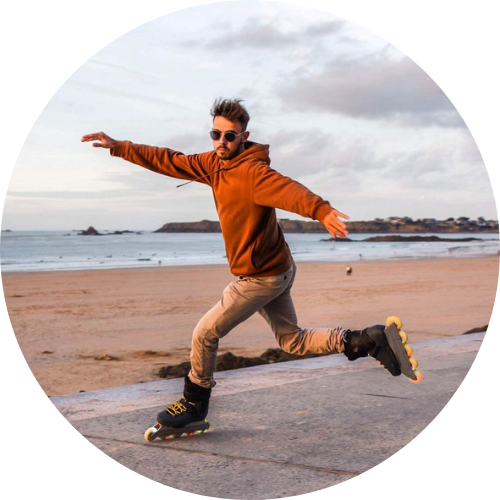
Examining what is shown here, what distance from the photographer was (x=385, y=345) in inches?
155

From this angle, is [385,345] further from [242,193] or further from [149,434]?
[149,434]

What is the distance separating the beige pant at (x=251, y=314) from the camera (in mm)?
3789

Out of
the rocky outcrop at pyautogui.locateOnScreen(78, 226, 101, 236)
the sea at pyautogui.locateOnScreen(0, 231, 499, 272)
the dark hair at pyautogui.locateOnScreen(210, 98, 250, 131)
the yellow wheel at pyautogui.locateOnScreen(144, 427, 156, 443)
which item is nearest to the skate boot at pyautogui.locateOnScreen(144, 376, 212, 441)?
the yellow wheel at pyautogui.locateOnScreen(144, 427, 156, 443)

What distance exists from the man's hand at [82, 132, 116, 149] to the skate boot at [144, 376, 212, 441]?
138 cm

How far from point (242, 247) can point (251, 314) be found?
376 millimetres

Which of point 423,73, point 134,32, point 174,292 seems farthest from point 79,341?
point 423,73

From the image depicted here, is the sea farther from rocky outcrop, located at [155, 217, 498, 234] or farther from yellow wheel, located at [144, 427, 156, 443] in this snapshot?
yellow wheel, located at [144, 427, 156, 443]

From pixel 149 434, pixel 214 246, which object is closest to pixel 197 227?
pixel 214 246

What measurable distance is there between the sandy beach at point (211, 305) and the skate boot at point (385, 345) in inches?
14.8

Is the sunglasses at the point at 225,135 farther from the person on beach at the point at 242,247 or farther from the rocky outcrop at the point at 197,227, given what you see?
the rocky outcrop at the point at 197,227

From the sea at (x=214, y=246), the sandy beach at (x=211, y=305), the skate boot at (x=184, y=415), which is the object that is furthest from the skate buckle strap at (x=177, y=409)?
the sea at (x=214, y=246)

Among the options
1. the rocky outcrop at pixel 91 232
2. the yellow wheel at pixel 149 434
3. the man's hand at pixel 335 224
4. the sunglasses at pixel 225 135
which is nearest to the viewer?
the man's hand at pixel 335 224

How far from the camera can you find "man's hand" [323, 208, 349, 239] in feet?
10.3

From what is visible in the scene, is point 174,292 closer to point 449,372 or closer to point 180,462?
point 449,372
